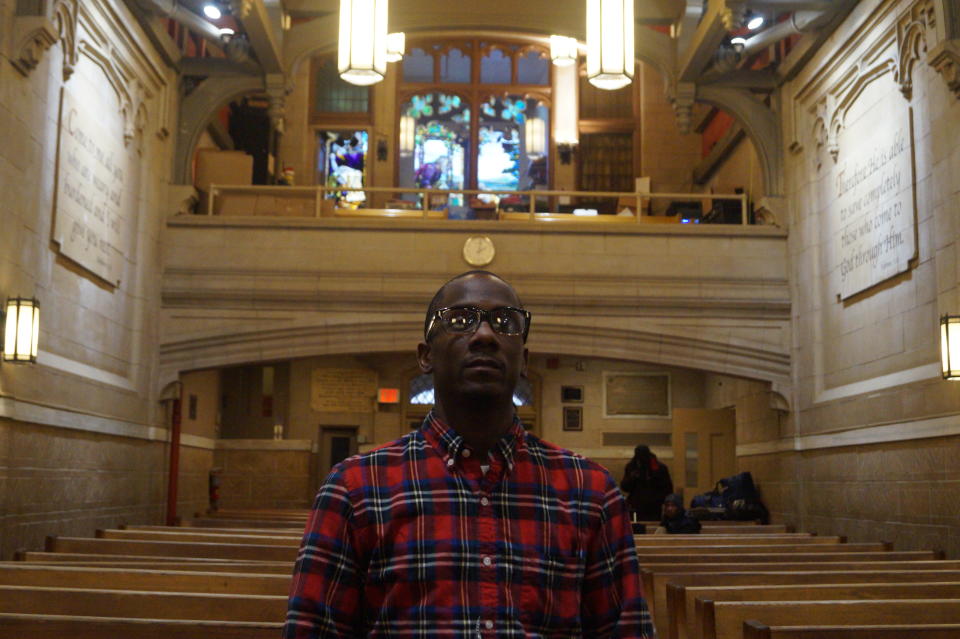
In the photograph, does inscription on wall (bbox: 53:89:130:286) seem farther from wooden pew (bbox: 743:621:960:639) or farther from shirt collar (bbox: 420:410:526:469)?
shirt collar (bbox: 420:410:526:469)

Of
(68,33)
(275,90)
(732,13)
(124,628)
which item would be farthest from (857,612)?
(275,90)

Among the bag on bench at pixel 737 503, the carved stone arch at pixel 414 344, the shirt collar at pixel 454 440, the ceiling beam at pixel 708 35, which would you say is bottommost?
the bag on bench at pixel 737 503

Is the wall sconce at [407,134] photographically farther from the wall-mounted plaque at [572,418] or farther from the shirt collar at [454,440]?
the shirt collar at [454,440]

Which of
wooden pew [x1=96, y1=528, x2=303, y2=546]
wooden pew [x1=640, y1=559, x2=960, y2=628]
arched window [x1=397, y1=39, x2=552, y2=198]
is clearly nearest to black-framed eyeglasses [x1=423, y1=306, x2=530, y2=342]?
wooden pew [x1=640, y1=559, x2=960, y2=628]

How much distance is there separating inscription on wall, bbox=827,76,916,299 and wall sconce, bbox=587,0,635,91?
8.65 feet

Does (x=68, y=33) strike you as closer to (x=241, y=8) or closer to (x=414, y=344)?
(x=241, y=8)

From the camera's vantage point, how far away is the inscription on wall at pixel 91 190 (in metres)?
9.44

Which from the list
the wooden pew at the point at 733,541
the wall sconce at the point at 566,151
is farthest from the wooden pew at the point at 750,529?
the wall sconce at the point at 566,151

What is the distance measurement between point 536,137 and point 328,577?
A: 16.4 m

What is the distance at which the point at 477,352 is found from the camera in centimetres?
182

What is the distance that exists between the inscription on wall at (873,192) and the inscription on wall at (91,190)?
7279mm

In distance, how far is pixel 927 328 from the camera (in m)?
8.98

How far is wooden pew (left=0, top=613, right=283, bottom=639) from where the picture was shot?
3516 millimetres

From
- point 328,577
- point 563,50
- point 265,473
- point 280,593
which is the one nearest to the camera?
point 328,577
